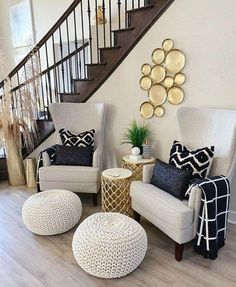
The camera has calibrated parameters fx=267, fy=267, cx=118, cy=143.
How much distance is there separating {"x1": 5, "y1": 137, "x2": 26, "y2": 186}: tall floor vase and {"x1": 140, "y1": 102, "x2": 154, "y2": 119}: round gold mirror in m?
1.82

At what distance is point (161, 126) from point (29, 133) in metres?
1.96

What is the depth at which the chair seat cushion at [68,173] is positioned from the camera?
2.97 m

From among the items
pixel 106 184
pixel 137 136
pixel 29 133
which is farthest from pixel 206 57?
pixel 29 133

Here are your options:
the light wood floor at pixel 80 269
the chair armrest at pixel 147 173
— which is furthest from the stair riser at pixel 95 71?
the light wood floor at pixel 80 269

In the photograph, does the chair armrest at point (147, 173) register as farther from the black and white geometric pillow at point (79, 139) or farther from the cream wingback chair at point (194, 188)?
the black and white geometric pillow at point (79, 139)

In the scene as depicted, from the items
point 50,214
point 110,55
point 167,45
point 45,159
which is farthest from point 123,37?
point 50,214

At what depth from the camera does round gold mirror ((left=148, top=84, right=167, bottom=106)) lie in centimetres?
295

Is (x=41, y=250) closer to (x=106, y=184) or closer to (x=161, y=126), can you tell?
(x=106, y=184)

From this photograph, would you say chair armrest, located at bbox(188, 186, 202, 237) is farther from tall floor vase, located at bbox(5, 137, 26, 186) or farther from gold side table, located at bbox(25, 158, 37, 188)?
tall floor vase, located at bbox(5, 137, 26, 186)

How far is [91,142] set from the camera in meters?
3.25

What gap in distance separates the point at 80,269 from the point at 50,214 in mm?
561

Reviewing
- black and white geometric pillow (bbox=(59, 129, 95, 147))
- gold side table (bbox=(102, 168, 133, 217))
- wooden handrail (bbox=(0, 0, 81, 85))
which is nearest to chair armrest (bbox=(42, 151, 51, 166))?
black and white geometric pillow (bbox=(59, 129, 95, 147))

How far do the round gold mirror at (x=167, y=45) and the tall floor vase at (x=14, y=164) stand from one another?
2307mm

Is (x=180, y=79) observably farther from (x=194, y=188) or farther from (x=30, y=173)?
(x=30, y=173)
